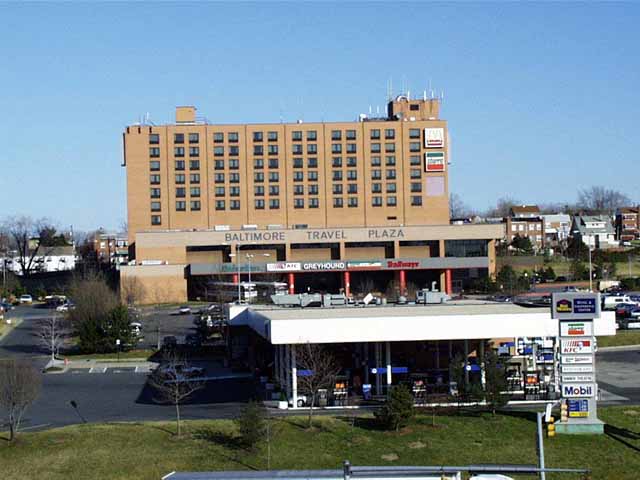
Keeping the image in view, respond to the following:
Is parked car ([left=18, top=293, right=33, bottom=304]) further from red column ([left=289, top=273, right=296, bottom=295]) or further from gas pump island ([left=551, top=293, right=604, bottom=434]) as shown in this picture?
gas pump island ([left=551, top=293, right=604, bottom=434])

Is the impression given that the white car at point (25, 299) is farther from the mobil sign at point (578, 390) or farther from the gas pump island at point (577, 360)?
the mobil sign at point (578, 390)

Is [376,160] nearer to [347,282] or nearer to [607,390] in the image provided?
[347,282]

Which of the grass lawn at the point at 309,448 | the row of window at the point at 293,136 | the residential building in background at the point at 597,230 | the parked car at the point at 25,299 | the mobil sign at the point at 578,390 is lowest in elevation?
the grass lawn at the point at 309,448

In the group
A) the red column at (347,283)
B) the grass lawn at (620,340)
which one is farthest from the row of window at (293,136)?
Result: the grass lawn at (620,340)

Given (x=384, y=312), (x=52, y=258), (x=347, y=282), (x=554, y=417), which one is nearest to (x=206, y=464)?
(x=554, y=417)

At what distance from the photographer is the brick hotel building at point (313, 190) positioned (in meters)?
107

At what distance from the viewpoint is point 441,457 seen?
113 ft

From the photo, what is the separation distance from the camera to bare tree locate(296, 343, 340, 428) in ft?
143

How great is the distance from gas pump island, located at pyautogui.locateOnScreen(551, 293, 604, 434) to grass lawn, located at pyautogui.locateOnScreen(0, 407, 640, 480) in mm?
945

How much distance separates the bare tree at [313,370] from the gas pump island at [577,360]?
10.7 m

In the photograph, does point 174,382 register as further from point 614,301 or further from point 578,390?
Result: point 614,301

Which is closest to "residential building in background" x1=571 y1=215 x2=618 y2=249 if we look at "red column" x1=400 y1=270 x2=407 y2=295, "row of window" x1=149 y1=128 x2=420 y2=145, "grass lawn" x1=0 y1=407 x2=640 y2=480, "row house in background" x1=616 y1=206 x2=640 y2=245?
"row house in background" x1=616 y1=206 x2=640 y2=245

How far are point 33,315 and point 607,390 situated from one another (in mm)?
69148

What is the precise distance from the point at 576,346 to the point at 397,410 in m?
7.94
